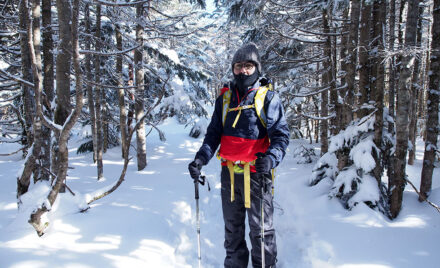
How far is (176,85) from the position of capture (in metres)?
11.1

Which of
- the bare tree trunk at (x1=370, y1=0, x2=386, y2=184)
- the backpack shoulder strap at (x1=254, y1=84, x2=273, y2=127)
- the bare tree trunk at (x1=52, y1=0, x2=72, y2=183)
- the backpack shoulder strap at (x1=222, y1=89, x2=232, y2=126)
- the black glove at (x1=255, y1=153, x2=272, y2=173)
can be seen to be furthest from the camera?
the bare tree trunk at (x1=370, y1=0, x2=386, y2=184)

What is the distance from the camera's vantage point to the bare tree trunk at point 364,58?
4449 millimetres

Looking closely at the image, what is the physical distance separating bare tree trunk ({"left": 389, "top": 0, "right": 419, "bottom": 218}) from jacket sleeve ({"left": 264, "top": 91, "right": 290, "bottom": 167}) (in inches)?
90.9

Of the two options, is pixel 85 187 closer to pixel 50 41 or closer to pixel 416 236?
pixel 50 41

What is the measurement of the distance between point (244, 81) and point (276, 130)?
2.32 feet

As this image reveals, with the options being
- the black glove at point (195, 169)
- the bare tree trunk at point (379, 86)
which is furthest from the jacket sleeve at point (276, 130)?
the bare tree trunk at point (379, 86)

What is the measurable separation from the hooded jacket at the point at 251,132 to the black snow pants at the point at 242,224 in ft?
0.98

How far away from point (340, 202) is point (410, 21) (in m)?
3.29

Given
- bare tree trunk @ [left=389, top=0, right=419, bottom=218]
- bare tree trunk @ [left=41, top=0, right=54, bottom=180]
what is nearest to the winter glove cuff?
bare tree trunk @ [left=389, top=0, right=419, bottom=218]

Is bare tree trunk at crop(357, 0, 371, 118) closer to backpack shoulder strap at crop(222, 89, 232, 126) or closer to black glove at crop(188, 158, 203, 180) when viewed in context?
backpack shoulder strap at crop(222, 89, 232, 126)

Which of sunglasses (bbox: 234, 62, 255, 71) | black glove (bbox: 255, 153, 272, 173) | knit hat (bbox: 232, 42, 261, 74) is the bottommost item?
black glove (bbox: 255, 153, 272, 173)

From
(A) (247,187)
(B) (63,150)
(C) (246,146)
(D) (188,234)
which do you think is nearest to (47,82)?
(B) (63,150)

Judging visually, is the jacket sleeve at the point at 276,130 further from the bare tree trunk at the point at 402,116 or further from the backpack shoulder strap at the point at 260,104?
the bare tree trunk at the point at 402,116

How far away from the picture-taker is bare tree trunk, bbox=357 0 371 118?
445 centimetres
